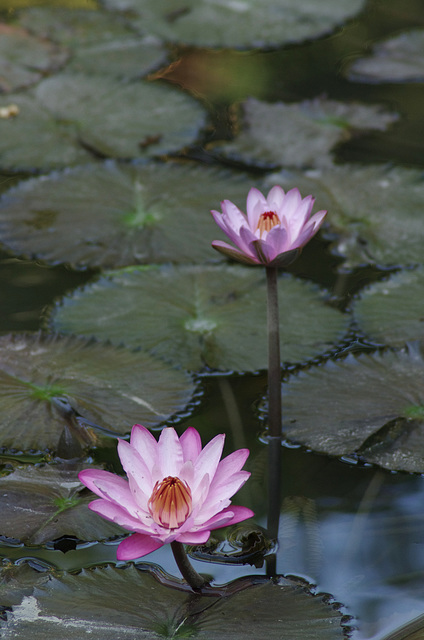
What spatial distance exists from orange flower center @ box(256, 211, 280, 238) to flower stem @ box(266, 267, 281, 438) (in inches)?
3.1

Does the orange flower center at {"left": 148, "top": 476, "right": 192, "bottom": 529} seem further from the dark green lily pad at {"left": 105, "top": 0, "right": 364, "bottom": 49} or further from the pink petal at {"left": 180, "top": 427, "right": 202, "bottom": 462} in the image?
the dark green lily pad at {"left": 105, "top": 0, "right": 364, "bottom": 49}

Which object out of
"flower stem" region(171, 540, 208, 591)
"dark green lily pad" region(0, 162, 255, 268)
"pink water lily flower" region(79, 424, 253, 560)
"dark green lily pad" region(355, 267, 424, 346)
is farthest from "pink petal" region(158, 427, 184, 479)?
"dark green lily pad" region(0, 162, 255, 268)

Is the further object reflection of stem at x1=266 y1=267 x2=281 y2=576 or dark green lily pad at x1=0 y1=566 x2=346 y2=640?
reflection of stem at x1=266 y1=267 x2=281 y2=576

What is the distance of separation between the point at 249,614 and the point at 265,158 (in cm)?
185

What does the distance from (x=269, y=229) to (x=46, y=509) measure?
2.26 feet

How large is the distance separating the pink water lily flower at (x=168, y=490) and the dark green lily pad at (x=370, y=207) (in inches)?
48.0

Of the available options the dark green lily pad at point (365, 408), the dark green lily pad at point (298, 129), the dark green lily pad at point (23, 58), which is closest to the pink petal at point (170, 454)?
the dark green lily pad at point (365, 408)

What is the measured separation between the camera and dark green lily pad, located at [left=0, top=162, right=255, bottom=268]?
229 cm

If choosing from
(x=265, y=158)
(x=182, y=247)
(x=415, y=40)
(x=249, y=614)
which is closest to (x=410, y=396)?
(x=249, y=614)

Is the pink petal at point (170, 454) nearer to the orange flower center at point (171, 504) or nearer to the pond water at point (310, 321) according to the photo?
the orange flower center at point (171, 504)

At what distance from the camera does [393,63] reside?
3352 millimetres

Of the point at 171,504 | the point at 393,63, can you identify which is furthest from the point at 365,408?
the point at 393,63

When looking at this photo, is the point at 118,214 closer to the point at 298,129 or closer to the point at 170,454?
the point at 298,129

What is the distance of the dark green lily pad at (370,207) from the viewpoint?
228cm
